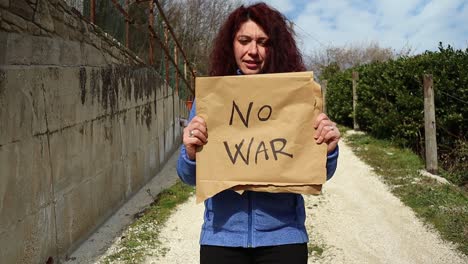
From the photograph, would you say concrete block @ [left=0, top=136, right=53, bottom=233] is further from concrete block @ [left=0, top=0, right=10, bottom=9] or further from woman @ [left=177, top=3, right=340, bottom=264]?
woman @ [left=177, top=3, right=340, bottom=264]

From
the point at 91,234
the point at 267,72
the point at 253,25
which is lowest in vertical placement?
the point at 91,234

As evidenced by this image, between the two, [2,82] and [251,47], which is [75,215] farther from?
[251,47]

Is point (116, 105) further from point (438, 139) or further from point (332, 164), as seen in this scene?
point (438, 139)

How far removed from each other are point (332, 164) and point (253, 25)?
65cm

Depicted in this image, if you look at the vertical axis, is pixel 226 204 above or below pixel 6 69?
below

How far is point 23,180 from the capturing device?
3695 mm

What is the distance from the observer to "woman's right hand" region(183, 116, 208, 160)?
1.86 meters

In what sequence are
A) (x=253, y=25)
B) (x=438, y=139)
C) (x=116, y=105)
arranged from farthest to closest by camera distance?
(x=438, y=139) < (x=116, y=105) < (x=253, y=25)

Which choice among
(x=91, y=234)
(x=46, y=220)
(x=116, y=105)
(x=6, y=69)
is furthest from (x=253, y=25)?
(x=116, y=105)

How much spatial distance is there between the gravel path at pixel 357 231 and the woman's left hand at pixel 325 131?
2998 mm

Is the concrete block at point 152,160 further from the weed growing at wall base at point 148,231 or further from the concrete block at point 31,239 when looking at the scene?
the concrete block at point 31,239

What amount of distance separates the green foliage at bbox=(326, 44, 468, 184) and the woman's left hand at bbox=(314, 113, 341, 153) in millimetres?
6572

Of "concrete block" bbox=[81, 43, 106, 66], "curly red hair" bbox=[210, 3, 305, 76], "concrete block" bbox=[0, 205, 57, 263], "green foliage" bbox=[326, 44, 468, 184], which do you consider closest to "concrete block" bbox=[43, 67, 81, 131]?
"concrete block" bbox=[81, 43, 106, 66]

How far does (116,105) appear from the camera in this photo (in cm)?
633
